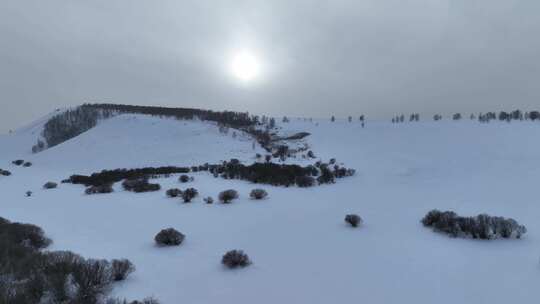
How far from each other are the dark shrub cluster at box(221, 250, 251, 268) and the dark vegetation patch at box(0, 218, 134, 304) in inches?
111

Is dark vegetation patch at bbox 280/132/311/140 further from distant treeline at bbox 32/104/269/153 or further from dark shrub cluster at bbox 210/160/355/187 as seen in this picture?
dark shrub cluster at bbox 210/160/355/187

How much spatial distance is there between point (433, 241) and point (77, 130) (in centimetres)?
9759

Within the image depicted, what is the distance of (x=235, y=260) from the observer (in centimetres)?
1110

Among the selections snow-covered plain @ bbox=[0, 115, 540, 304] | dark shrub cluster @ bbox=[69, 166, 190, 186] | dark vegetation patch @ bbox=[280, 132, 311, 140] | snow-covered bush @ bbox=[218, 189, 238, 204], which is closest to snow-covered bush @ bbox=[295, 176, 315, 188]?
snow-covered plain @ bbox=[0, 115, 540, 304]

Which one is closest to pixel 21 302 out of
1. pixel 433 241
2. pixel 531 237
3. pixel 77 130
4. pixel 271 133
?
pixel 433 241

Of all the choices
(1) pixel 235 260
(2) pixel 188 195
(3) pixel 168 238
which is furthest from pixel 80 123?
(1) pixel 235 260

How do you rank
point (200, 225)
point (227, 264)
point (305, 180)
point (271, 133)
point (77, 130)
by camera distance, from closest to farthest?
point (227, 264), point (200, 225), point (305, 180), point (271, 133), point (77, 130)

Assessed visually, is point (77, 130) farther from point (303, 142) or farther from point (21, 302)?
point (21, 302)

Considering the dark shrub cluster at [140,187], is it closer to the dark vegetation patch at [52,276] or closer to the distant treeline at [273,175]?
the distant treeline at [273,175]

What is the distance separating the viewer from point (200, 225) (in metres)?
15.8

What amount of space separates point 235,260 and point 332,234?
4.95m

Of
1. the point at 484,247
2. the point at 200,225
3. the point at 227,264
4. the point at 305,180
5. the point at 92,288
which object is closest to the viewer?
the point at 92,288

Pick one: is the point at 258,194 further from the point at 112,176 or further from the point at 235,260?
the point at 112,176

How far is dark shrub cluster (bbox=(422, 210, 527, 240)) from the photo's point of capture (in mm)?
13070
